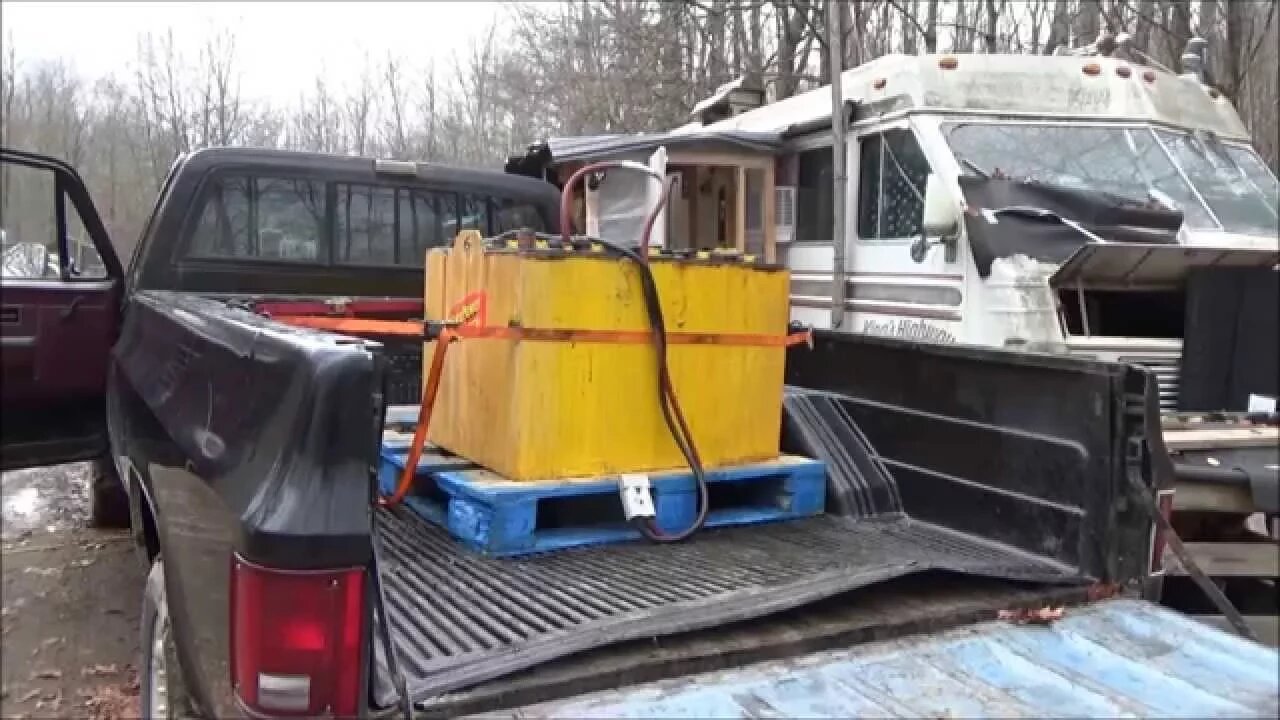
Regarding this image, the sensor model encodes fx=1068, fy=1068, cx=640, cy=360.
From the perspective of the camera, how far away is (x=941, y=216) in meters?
6.89

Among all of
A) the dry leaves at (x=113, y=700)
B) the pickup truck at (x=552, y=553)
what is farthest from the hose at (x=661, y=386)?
the dry leaves at (x=113, y=700)

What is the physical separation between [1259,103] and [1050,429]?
52.5 feet

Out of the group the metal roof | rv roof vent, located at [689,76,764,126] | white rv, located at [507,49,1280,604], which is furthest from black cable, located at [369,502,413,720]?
rv roof vent, located at [689,76,764,126]

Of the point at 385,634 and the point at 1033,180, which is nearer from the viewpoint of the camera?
the point at 385,634

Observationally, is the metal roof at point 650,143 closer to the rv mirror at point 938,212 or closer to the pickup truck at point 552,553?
the rv mirror at point 938,212

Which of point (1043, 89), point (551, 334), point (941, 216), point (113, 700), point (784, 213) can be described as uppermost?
point (1043, 89)

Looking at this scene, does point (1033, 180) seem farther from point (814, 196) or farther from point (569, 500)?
point (569, 500)

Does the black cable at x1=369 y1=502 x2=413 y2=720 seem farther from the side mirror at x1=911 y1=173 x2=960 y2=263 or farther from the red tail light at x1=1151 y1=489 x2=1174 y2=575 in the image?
the side mirror at x1=911 y1=173 x2=960 y2=263

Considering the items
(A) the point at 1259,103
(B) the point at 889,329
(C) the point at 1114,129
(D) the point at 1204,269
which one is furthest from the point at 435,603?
(A) the point at 1259,103

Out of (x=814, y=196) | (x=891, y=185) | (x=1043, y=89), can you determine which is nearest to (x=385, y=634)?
(x=891, y=185)

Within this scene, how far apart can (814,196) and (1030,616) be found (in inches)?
266

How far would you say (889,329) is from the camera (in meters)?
7.89

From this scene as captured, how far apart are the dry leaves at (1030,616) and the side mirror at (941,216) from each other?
4.47 meters

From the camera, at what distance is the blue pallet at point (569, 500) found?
324 cm
